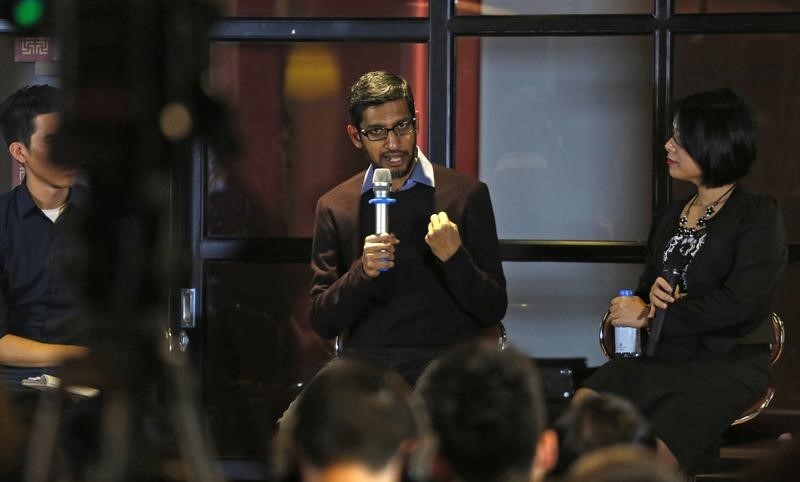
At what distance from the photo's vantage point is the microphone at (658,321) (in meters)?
3.79

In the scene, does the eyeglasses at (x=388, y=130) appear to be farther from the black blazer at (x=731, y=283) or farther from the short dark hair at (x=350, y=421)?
the short dark hair at (x=350, y=421)

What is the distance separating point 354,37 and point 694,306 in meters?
1.62

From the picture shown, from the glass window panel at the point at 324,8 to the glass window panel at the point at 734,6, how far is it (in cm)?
95

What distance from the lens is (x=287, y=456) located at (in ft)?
5.65

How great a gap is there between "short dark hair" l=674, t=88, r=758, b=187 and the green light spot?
2543 millimetres

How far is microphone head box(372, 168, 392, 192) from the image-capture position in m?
3.48

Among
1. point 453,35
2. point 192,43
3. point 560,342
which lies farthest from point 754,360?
point 192,43

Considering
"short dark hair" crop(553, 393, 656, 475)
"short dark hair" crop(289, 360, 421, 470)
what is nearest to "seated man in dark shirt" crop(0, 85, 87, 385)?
"short dark hair" crop(553, 393, 656, 475)

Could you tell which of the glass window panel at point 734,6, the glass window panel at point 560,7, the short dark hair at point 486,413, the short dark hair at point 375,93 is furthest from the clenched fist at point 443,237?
the short dark hair at point 486,413

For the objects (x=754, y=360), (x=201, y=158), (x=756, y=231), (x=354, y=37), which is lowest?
(x=754, y=360)

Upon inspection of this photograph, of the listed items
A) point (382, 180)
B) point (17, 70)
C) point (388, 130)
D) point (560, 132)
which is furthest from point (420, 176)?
point (17, 70)

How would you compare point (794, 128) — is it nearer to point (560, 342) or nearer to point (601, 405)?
point (560, 342)

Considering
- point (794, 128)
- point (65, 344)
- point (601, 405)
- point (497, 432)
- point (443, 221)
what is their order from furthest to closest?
point (794, 128)
point (65, 344)
point (443, 221)
point (601, 405)
point (497, 432)

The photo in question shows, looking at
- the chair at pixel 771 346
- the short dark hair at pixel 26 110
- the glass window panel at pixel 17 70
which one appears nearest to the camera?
the chair at pixel 771 346
